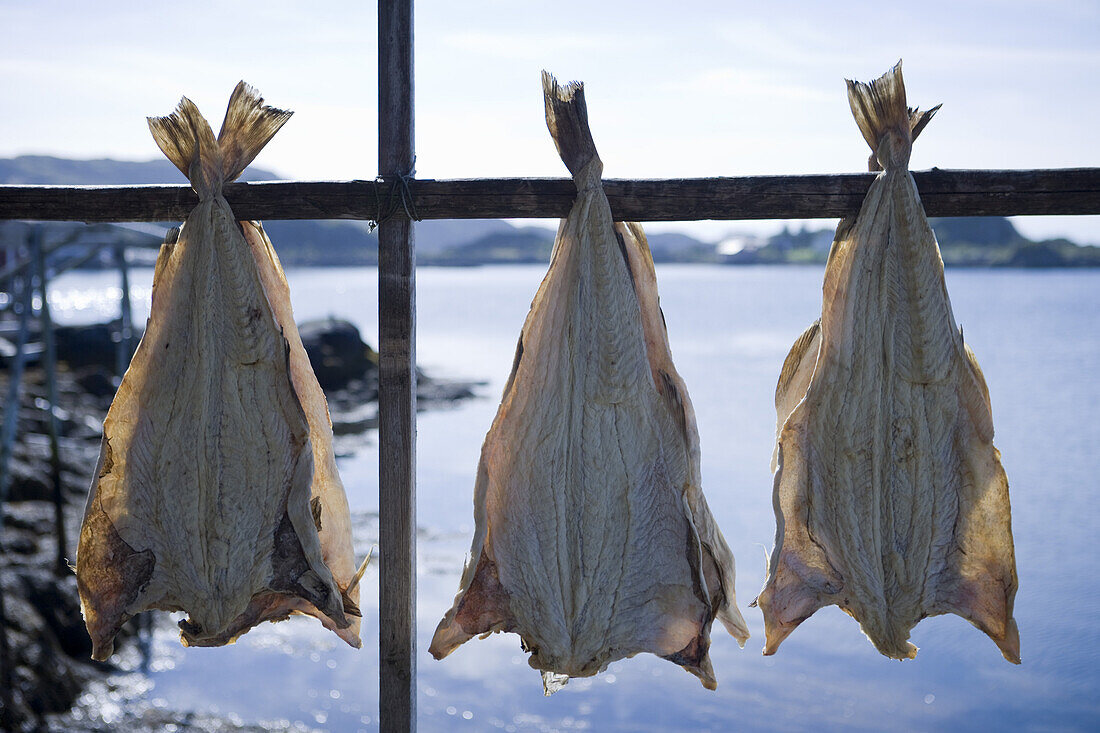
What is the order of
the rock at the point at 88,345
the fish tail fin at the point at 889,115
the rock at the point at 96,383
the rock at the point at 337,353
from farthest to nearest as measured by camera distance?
the rock at the point at 337,353, the rock at the point at 88,345, the rock at the point at 96,383, the fish tail fin at the point at 889,115

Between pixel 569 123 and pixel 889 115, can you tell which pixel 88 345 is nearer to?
pixel 569 123

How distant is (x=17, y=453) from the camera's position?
1000 centimetres

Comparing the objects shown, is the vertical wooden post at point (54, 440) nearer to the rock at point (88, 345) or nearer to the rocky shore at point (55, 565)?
the rocky shore at point (55, 565)

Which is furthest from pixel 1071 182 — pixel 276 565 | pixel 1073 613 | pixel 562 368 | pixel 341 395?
pixel 341 395

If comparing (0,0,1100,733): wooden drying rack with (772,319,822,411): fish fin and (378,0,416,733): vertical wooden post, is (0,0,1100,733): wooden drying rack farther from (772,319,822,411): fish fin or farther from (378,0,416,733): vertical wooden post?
(772,319,822,411): fish fin

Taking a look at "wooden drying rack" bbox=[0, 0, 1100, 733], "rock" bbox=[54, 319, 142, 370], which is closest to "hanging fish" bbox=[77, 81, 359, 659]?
"wooden drying rack" bbox=[0, 0, 1100, 733]

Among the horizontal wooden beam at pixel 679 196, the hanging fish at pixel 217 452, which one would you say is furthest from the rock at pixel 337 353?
the horizontal wooden beam at pixel 679 196

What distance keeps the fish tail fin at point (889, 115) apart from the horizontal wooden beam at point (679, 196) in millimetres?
81

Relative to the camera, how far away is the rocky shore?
6.72m

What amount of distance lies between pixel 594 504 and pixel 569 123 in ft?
3.51

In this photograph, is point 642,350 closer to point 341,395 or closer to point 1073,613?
point 1073,613

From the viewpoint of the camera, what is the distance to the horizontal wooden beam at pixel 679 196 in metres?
2.31

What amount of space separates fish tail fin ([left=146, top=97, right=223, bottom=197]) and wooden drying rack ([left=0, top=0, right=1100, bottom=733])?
0.20 feet

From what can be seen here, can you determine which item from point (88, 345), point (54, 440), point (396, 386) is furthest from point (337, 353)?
point (396, 386)
